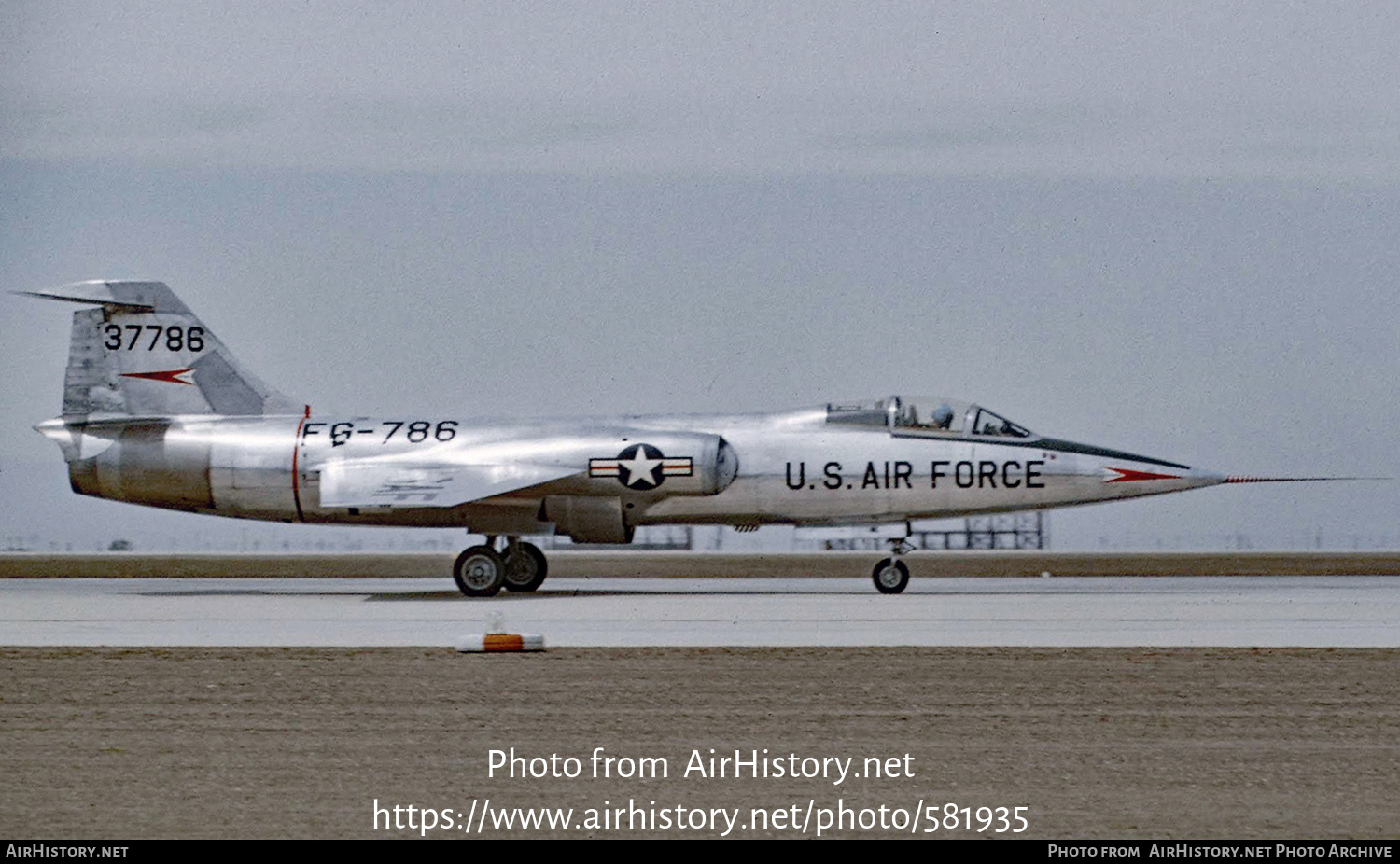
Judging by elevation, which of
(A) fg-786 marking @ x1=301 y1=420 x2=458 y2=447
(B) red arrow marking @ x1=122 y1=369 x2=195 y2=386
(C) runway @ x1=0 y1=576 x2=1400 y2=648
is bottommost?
(C) runway @ x1=0 y1=576 x2=1400 y2=648

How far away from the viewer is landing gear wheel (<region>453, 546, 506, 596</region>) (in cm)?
2869

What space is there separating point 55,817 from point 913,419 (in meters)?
20.4

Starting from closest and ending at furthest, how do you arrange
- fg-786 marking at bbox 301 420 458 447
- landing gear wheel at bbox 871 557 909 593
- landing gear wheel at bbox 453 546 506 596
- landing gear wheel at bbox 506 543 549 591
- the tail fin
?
landing gear wheel at bbox 871 557 909 593 → landing gear wheel at bbox 453 546 506 596 → fg-786 marking at bbox 301 420 458 447 → landing gear wheel at bbox 506 543 549 591 → the tail fin

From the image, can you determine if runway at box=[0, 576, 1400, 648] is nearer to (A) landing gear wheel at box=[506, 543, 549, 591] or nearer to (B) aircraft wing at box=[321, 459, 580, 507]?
(A) landing gear wheel at box=[506, 543, 549, 591]

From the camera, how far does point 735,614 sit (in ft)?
75.9

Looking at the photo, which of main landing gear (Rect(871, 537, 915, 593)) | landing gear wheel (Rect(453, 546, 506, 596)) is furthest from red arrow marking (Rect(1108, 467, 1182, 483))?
landing gear wheel (Rect(453, 546, 506, 596))

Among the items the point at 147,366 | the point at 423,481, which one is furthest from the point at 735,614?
the point at 147,366

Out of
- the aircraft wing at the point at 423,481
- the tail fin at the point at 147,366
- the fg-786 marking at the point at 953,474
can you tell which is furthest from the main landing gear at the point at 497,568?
the fg-786 marking at the point at 953,474

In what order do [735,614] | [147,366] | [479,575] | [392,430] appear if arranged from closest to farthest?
[735,614]
[479,575]
[392,430]
[147,366]

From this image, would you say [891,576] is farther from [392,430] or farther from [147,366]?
[147,366]

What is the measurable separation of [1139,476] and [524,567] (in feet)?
32.8

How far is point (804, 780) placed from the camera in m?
10.4

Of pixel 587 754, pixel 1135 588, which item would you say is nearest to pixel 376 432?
pixel 1135 588
